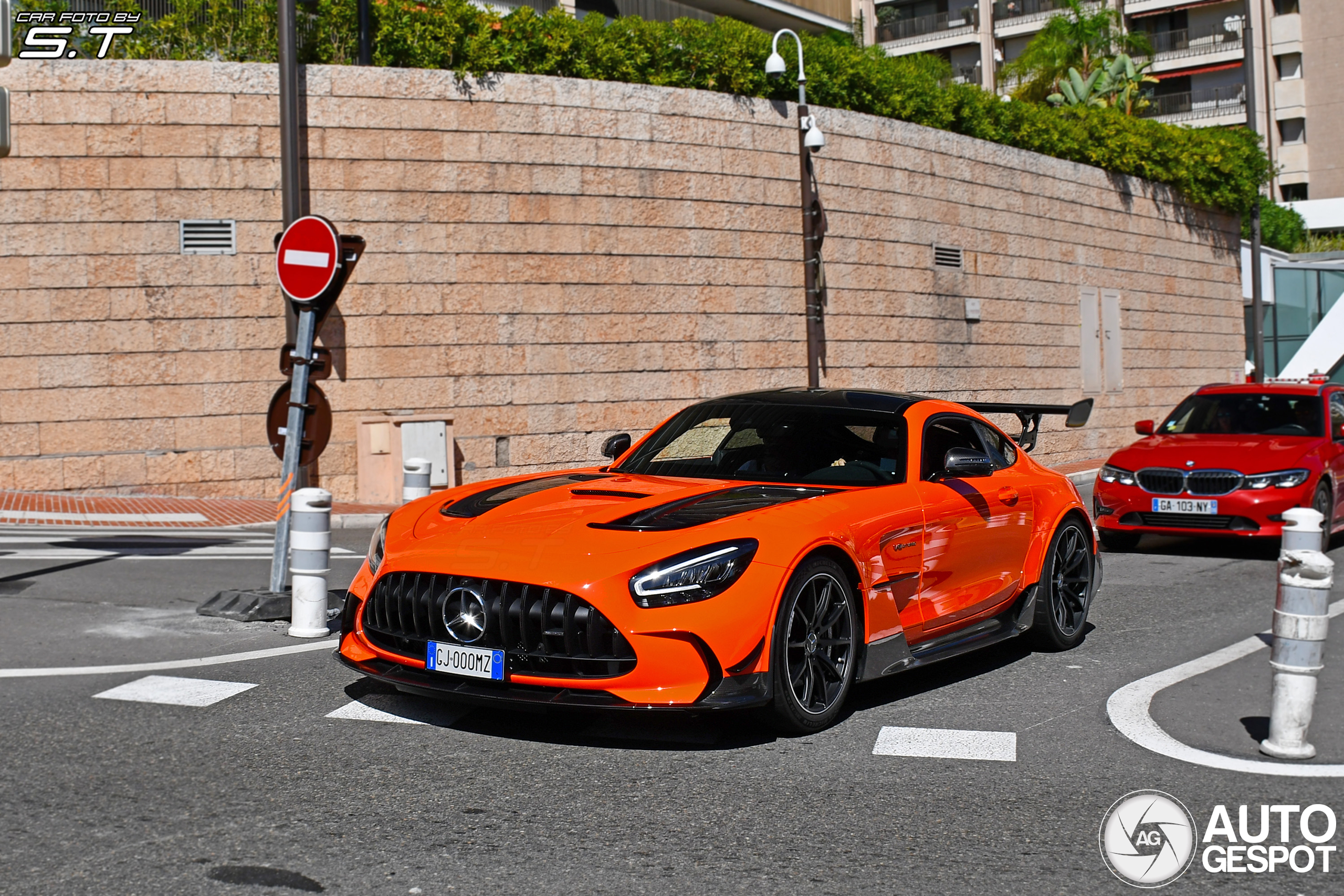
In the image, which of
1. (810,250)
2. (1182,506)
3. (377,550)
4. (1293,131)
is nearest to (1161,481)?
(1182,506)

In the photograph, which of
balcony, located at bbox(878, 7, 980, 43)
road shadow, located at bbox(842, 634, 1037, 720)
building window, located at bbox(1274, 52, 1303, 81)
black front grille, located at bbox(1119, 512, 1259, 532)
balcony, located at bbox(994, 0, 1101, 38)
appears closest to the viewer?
road shadow, located at bbox(842, 634, 1037, 720)

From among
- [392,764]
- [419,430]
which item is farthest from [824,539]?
[419,430]

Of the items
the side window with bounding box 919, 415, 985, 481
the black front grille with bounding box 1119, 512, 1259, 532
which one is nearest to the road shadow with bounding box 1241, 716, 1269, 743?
the side window with bounding box 919, 415, 985, 481

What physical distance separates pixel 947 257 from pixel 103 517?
1433 centimetres

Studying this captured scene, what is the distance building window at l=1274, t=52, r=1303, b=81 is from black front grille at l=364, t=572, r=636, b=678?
6541 centimetres

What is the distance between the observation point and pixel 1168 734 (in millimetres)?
5480

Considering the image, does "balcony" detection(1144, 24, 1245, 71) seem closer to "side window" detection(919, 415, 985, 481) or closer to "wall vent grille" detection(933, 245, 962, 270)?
"wall vent grille" detection(933, 245, 962, 270)

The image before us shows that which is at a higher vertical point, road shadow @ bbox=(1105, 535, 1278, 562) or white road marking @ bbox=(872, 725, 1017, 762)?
white road marking @ bbox=(872, 725, 1017, 762)

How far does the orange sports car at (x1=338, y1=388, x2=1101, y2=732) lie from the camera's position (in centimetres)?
495

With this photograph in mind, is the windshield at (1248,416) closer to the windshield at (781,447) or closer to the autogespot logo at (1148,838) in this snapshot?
the windshield at (781,447)

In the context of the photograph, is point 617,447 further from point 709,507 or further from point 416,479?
point 709,507

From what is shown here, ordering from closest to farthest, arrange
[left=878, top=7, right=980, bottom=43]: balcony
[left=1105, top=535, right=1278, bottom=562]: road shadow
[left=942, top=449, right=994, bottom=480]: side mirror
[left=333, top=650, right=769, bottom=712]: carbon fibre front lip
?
[left=333, top=650, right=769, bottom=712]: carbon fibre front lip → [left=942, top=449, right=994, bottom=480]: side mirror → [left=1105, top=535, right=1278, bottom=562]: road shadow → [left=878, top=7, right=980, bottom=43]: balcony

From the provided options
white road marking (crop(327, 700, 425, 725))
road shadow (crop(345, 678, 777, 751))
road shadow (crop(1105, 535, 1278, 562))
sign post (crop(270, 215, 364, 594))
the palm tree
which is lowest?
road shadow (crop(1105, 535, 1278, 562))

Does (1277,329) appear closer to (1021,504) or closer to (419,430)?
(419,430)
